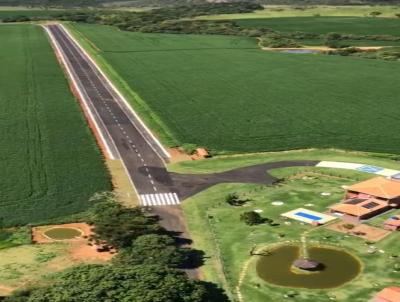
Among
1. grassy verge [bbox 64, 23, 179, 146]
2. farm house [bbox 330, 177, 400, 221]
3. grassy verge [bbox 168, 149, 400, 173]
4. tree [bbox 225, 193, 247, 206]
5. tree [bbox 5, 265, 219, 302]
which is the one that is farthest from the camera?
grassy verge [bbox 64, 23, 179, 146]

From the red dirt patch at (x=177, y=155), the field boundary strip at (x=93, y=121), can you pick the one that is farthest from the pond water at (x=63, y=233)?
the red dirt patch at (x=177, y=155)

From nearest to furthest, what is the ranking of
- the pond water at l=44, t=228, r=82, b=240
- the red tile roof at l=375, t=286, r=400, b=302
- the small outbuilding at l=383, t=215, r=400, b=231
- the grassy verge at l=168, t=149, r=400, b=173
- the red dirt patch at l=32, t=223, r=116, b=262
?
the red tile roof at l=375, t=286, r=400, b=302 → the red dirt patch at l=32, t=223, r=116, b=262 → the small outbuilding at l=383, t=215, r=400, b=231 → the pond water at l=44, t=228, r=82, b=240 → the grassy verge at l=168, t=149, r=400, b=173

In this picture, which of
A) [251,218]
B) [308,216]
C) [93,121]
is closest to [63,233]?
[251,218]

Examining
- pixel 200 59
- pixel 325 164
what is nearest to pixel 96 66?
pixel 200 59

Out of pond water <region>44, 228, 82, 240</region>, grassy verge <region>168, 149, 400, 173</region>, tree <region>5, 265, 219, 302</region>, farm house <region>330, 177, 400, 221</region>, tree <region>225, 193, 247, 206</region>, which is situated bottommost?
pond water <region>44, 228, 82, 240</region>

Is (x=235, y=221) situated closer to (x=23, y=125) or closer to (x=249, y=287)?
(x=249, y=287)

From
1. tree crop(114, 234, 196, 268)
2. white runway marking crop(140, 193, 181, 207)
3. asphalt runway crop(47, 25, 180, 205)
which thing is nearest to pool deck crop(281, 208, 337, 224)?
white runway marking crop(140, 193, 181, 207)

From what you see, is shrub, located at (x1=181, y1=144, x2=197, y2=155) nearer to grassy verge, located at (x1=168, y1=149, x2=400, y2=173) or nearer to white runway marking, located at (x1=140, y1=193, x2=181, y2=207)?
grassy verge, located at (x1=168, y1=149, x2=400, y2=173)

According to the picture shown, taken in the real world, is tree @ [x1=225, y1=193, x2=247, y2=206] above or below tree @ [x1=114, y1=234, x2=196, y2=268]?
below
